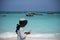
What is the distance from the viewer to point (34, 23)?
198 centimetres

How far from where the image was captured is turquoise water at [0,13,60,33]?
1.95 m

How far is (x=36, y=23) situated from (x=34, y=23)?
2cm

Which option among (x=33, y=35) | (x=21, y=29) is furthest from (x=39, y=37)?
(x=21, y=29)

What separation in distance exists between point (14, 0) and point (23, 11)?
163mm

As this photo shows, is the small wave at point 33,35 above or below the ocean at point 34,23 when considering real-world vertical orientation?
below

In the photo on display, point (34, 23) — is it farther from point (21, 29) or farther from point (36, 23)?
point (21, 29)

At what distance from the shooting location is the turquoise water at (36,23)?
6.40 feet

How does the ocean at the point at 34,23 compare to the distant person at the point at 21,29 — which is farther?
the ocean at the point at 34,23

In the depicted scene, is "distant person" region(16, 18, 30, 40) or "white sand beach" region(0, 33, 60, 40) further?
"white sand beach" region(0, 33, 60, 40)

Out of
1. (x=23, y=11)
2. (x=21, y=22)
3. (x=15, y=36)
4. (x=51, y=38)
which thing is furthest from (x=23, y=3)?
(x=51, y=38)

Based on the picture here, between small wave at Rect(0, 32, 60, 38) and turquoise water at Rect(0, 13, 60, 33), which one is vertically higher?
turquoise water at Rect(0, 13, 60, 33)

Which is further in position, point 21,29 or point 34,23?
point 34,23

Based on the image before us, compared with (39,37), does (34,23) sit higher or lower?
higher

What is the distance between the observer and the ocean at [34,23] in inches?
76.7
